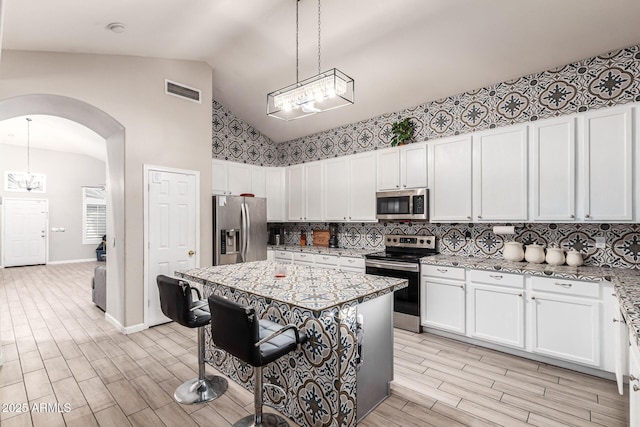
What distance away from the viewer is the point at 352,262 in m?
4.59

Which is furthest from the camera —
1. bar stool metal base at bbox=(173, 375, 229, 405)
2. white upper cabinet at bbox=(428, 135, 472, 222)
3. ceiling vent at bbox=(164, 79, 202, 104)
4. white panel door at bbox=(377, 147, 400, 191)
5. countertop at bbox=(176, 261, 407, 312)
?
white panel door at bbox=(377, 147, 400, 191)

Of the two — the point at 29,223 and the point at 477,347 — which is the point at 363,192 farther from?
the point at 29,223

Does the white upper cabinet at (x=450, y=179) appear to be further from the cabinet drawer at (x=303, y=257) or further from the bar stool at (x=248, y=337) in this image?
the bar stool at (x=248, y=337)

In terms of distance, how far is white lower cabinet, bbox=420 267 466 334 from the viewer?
11.7 feet

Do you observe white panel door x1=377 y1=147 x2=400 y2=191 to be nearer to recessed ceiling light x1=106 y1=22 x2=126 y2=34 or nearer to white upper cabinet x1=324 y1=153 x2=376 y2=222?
white upper cabinet x1=324 y1=153 x2=376 y2=222

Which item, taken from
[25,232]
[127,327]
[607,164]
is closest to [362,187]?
[607,164]

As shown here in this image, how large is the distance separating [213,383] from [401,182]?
10.6 feet

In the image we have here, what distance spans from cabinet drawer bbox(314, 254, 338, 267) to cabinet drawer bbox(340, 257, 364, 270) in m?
0.11

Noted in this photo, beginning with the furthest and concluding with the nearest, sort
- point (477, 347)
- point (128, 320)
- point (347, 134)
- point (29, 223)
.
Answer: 1. point (29, 223)
2. point (347, 134)
3. point (128, 320)
4. point (477, 347)

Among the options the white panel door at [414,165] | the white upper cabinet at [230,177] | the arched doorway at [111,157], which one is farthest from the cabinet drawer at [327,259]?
the arched doorway at [111,157]

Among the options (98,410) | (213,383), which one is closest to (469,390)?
(213,383)

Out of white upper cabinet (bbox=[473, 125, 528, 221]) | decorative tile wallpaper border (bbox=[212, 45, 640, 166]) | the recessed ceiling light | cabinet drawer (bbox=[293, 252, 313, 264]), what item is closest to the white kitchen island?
white upper cabinet (bbox=[473, 125, 528, 221])

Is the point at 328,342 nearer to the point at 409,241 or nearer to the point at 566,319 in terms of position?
the point at 566,319

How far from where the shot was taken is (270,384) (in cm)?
238
